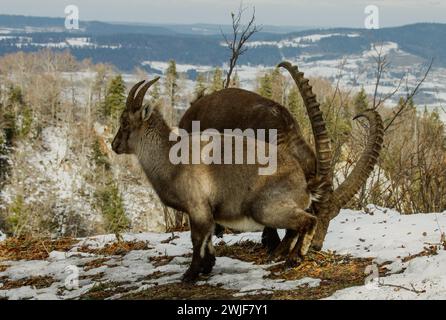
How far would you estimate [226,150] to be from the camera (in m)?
8.04

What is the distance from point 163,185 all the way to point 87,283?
183 cm

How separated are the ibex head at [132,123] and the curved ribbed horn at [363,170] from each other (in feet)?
9.94

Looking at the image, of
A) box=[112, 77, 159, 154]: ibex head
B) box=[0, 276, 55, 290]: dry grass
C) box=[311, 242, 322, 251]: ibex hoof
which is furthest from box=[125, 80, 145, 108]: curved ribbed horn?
box=[311, 242, 322, 251]: ibex hoof

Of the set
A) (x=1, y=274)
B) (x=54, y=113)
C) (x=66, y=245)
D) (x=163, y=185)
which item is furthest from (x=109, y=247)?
(x=54, y=113)

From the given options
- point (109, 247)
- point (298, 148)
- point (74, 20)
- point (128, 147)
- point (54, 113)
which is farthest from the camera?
point (54, 113)

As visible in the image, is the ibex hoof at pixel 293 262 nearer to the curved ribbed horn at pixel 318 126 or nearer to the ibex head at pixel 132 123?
the curved ribbed horn at pixel 318 126

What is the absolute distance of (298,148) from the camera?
27.2 ft

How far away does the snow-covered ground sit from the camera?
6770 millimetres

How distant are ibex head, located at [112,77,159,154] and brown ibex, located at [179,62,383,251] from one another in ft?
3.76

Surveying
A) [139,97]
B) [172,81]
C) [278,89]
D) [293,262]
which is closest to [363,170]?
[293,262]

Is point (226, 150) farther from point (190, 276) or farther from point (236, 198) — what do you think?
point (190, 276)

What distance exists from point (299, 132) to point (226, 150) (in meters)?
1.22

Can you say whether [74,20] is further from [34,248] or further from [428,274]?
[428,274]

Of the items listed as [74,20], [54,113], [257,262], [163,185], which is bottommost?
[54,113]
